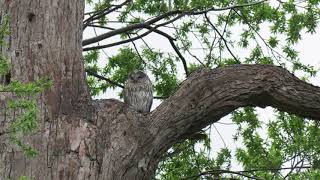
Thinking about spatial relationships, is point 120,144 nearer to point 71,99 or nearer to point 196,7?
point 71,99

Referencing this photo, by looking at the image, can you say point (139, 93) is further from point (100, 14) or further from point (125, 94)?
point (100, 14)

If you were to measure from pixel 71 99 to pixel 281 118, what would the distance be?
10.9 feet

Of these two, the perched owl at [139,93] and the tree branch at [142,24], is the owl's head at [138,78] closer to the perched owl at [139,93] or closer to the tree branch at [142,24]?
the perched owl at [139,93]

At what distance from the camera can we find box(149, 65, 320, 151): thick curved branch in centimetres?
529

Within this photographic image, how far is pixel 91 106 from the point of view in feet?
17.1

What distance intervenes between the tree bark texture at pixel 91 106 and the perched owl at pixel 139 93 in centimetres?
202

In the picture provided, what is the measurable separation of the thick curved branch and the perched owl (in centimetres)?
200

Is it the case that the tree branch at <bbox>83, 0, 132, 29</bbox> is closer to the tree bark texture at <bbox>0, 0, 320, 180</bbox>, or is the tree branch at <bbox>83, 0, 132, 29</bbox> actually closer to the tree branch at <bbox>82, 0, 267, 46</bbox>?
the tree branch at <bbox>82, 0, 267, 46</bbox>

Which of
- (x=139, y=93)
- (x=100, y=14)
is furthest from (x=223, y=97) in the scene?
(x=100, y=14)

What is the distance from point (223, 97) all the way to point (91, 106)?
3.40 feet

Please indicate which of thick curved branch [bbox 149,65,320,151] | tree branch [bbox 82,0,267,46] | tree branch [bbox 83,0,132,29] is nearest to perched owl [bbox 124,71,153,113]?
tree branch [bbox 82,0,267,46]

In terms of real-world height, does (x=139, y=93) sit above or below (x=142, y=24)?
below

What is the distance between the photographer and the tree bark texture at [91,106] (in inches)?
194

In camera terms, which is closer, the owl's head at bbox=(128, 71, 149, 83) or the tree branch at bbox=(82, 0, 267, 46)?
the tree branch at bbox=(82, 0, 267, 46)
